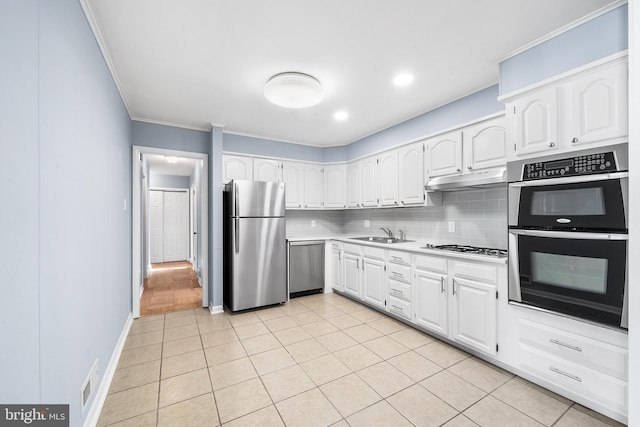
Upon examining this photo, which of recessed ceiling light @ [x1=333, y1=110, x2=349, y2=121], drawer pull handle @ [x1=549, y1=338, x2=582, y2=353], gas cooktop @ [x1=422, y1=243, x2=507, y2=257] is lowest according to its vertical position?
drawer pull handle @ [x1=549, y1=338, x2=582, y2=353]

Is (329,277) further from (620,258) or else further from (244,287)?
(620,258)

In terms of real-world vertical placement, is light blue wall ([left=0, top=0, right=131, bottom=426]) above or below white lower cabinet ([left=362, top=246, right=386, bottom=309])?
above

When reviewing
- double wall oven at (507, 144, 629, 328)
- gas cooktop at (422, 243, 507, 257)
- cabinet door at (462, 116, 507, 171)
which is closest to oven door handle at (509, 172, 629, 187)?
double wall oven at (507, 144, 629, 328)

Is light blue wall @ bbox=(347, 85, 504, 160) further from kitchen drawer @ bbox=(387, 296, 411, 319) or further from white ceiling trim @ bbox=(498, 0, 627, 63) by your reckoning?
kitchen drawer @ bbox=(387, 296, 411, 319)

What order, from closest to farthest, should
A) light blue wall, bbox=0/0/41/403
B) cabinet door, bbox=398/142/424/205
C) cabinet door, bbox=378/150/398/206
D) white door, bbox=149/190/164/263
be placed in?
1. light blue wall, bbox=0/0/41/403
2. cabinet door, bbox=398/142/424/205
3. cabinet door, bbox=378/150/398/206
4. white door, bbox=149/190/164/263

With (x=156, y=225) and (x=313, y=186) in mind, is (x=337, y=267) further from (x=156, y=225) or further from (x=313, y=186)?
(x=156, y=225)

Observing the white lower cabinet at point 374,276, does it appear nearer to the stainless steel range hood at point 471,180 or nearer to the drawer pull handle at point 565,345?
the stainless steel range hood at point 471,180

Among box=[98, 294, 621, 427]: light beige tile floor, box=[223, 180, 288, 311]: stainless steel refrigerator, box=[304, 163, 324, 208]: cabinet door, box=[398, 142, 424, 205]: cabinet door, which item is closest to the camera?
box=[98, 294, 621, 427]: light beige tile floor

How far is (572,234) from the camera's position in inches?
72.9

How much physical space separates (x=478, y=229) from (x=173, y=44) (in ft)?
11.0

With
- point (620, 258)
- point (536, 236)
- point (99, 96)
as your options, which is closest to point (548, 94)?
point (536, 236)

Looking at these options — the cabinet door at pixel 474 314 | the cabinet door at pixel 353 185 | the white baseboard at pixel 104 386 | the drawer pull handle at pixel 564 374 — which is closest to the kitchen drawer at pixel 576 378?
the drawer pull handle at pixel 564 374

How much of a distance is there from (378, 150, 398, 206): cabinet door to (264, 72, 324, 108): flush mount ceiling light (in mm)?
1657

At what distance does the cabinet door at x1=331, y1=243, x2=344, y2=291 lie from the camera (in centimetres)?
438
